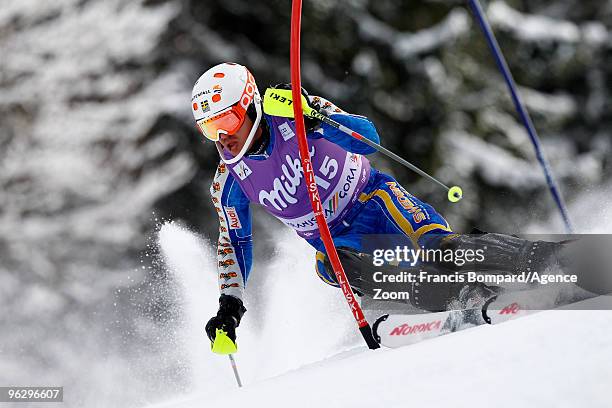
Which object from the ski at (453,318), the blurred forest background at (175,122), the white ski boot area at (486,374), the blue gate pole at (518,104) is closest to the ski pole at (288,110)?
the ski at (453,318)

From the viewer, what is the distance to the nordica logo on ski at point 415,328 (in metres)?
3.93

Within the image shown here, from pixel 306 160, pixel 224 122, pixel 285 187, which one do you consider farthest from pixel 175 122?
pixel 306 160

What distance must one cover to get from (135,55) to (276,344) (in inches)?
249

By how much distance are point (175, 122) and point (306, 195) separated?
7.18 metres

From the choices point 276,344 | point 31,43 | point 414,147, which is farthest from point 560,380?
point 31,43

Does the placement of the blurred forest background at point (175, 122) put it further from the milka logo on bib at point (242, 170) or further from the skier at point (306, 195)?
the milka logo on bib at point (242, 170)

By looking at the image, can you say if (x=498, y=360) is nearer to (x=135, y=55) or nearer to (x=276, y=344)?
(x=276, y=344)

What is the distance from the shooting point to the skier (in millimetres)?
3969

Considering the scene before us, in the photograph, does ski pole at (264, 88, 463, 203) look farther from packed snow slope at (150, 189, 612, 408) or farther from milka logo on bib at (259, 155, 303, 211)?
packed snow slope at (150, 189, 612, 408)

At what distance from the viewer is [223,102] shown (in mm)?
3965

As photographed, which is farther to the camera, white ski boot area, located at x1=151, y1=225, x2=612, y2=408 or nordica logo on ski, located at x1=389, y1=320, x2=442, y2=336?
nordica logo on ski, located at x1=389, y1=320, x2=442, y2=336

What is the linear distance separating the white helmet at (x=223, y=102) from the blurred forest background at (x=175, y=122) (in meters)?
6.83

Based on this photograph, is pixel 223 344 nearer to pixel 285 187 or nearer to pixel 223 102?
pixel 285 187

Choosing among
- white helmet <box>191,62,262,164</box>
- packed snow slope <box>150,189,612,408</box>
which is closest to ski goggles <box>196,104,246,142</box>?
white helmet <box>191,62,262,164</box>
